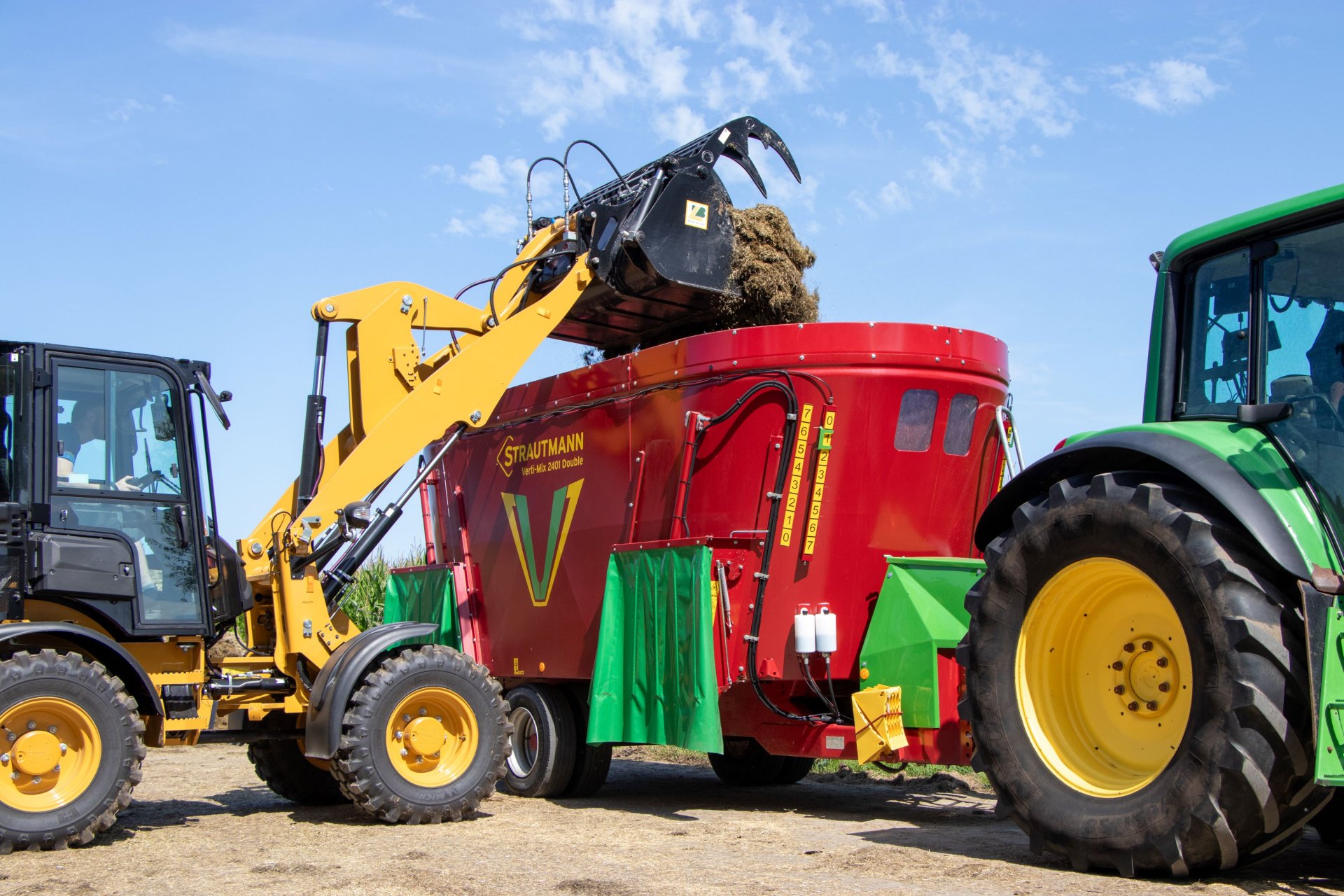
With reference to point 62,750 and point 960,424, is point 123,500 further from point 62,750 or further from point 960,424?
point 960,424

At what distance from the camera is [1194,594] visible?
181 inches

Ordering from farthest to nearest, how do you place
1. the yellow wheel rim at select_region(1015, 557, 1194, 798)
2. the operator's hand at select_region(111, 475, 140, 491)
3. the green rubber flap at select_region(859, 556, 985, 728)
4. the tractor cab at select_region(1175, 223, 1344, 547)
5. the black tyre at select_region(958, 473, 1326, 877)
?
the operator's hand at select_region(111, 475, 140, 491) < the green rubber flap at select_region(859, 556, 985, 728) < the yellow wheel rim at select_region(1015, 557, 1194, 798) < the tractor cab at select_region(1175, 223, 1344, 547) < the black tyre at select_region(958, 473, 1326, 877)

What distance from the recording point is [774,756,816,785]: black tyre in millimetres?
9703

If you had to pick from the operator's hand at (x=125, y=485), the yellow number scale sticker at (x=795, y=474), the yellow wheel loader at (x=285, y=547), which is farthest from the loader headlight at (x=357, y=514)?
the yellow number scale sticker at (x=795, y=474)

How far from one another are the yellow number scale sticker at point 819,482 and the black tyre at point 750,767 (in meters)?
2.83

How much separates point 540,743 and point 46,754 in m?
3.40

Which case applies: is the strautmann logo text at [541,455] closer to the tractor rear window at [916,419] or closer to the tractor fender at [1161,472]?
the tractor rear window at [916,419]

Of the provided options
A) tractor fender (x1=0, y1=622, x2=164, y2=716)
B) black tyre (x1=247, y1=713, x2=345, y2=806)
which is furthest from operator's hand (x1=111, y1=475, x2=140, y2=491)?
black tyre (x1=247, y1=713, x2=345, y2=806)

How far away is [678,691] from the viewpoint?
24.9ft

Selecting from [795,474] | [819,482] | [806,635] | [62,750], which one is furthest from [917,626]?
[62,750]

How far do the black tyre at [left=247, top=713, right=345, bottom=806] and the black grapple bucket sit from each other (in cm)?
368

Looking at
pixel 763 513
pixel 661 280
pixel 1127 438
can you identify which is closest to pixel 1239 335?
pixel 1127 438

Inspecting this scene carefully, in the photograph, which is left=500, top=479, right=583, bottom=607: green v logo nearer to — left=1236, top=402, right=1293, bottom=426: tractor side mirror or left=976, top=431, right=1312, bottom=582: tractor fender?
left=976, top=431, right=1312, bottom=582: tractor fender

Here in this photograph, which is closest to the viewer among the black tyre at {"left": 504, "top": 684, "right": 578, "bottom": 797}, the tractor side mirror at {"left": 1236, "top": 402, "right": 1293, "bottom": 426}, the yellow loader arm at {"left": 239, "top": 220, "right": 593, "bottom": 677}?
the tractor side mirror at {"left": 1236, "top": 402, "right": 1293, "bottom": 426}
